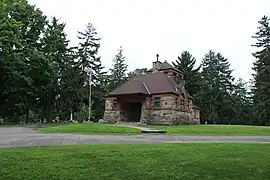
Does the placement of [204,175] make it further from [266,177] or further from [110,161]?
[110,161]

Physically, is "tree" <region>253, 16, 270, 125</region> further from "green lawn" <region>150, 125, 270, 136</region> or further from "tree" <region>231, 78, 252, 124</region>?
"green lawn" <region>150, 125, 270, 136</region>

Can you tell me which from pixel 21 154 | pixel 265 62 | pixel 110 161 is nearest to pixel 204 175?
pixel 110 161

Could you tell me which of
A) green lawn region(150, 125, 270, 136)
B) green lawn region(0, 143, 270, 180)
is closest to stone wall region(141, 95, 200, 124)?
green lawn region(150, 125, 270, 136)

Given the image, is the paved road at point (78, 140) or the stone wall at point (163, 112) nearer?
the paved road at point (78, 140)

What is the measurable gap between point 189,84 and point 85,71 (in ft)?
81.3

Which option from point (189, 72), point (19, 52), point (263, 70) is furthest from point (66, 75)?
point (263, 70)

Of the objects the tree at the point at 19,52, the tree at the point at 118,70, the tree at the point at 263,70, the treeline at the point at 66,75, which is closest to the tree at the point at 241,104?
the treeline at the point at 66,75

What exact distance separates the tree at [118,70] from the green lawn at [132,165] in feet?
180

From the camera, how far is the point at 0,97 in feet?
121

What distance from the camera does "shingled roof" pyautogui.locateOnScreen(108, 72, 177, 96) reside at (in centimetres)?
3288

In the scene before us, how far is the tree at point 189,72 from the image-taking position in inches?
2416

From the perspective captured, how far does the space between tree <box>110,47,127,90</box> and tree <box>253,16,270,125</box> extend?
29371 mm

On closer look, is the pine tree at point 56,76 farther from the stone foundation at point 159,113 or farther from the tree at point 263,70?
the tree at point 263,70

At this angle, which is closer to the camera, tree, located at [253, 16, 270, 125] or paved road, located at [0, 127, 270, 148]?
paved road, located at [0, 127, 270, 148]
